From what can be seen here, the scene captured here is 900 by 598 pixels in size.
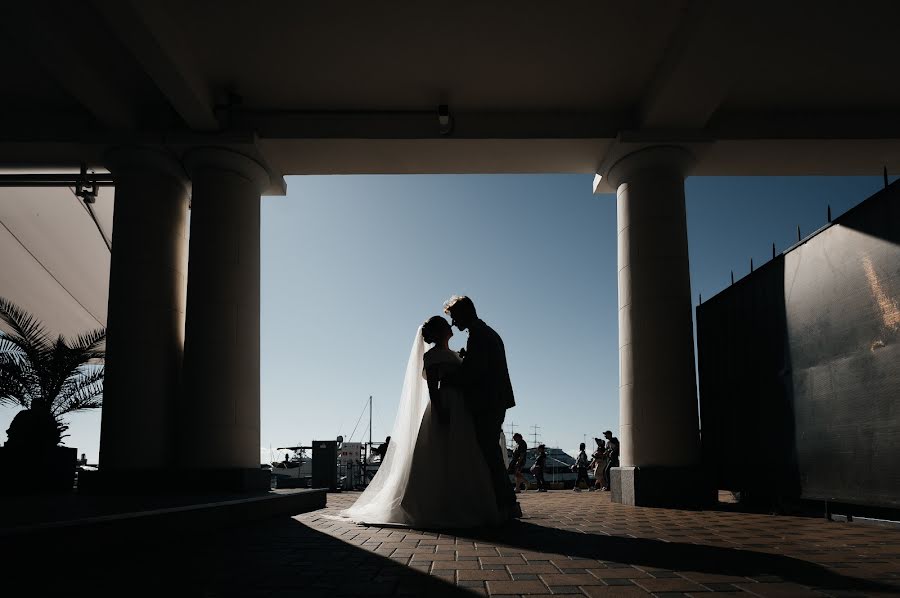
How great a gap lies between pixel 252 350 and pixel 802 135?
734cm

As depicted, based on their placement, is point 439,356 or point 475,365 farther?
point 439,356

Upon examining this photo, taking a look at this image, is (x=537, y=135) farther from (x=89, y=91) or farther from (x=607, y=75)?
(x=89, y=91)

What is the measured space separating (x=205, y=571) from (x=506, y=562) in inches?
56.7

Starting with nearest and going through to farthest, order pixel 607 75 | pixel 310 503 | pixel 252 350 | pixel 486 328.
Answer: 1. pixel 486 328
2. pixel 310 503
3. pixel 607 75
4. pixel 252 350

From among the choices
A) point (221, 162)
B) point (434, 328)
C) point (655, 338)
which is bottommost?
point (434, 328)

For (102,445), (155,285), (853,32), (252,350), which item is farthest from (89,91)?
(853,32)

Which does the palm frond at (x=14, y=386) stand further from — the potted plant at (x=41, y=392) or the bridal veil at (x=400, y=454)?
the bridal veil at (x=400, y=454)

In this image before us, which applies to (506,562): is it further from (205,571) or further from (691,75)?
(691,75)

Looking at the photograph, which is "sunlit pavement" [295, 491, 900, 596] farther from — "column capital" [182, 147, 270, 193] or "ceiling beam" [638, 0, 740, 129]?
"column capital" [182, 147, 270, 193]

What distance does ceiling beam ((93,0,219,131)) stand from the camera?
6.48 m

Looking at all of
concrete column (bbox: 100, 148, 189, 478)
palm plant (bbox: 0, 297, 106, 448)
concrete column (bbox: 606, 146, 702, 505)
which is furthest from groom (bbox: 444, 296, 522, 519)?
palm plant (bbox: 0, 297, 106, 448)

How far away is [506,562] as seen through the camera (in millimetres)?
3635

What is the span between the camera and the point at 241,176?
30.7 ft

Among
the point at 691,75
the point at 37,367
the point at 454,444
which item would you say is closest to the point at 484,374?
the point at 454,444
